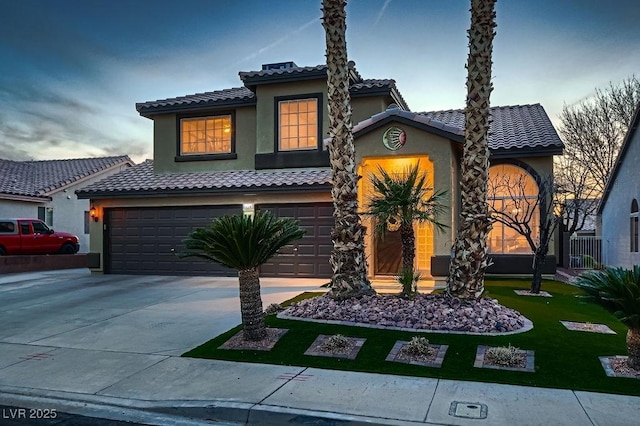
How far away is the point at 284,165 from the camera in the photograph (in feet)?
56.4

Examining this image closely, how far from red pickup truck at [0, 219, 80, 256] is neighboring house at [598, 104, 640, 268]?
22386 mm

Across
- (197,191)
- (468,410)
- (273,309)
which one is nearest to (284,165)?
(197,191)

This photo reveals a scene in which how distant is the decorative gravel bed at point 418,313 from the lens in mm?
8086

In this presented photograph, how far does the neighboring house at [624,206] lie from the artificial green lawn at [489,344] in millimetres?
8839

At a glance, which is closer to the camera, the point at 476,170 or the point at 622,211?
the point at 476,170

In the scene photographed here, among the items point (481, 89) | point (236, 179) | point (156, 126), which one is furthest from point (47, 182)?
point (481, 89)

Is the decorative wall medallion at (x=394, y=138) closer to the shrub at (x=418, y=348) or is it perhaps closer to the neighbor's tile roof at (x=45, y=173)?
the shrub at (x=418, y=348)

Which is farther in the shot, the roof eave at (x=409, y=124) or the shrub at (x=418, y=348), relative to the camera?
the roof eave at (x=409, y=124)

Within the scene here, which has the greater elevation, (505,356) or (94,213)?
(94,213)

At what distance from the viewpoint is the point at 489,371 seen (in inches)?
246

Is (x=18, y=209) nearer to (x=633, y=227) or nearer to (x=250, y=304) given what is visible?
(x=250, y=304)

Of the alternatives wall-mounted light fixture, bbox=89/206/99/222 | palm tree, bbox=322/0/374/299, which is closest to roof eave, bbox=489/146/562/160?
palm tree, bbox=322/0/374/299

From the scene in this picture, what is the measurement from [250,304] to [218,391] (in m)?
1.96

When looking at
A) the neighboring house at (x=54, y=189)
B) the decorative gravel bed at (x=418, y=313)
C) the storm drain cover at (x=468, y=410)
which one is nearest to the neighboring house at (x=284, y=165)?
the decorative gravel bed at (x=418, y=313)
